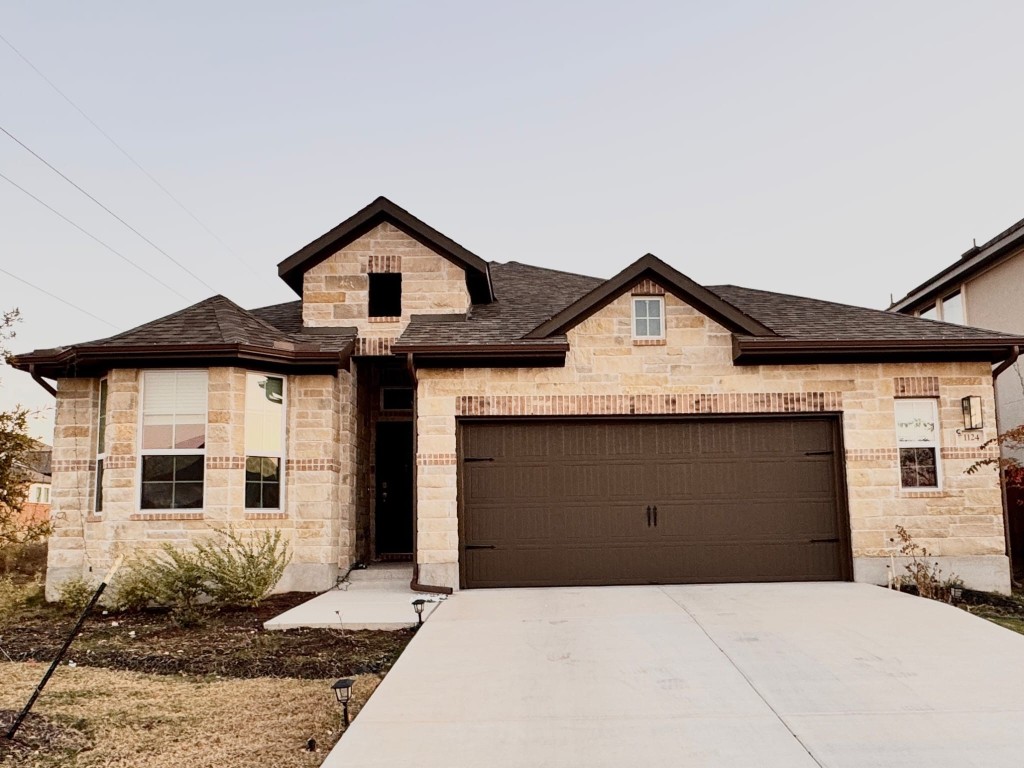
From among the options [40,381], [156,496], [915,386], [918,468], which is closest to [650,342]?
[915,386]

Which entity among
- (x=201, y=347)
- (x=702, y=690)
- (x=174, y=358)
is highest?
(x=201, y=347)

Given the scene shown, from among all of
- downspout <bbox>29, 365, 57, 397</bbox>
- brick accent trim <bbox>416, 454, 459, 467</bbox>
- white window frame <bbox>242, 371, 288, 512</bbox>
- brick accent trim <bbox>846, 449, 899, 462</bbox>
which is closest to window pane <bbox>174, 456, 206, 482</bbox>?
white window frame <bbox>242, 371, 288, 512</bbox>

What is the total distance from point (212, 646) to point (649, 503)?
19.5 feet

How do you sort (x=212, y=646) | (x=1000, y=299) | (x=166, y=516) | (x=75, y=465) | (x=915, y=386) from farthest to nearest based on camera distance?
(x=1000, y=299) < (x=75, y=465) < (x=915, y=386) < (x=166, y=516) < (x=212, y=646)

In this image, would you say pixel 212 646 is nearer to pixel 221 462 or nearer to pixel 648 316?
pixel 221 462

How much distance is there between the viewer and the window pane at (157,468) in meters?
11.5

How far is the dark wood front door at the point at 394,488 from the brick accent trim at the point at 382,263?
9.60 ft

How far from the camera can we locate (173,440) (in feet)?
37.9

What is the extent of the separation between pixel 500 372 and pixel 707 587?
413 cm

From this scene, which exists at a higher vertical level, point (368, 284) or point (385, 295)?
point (368, 284)

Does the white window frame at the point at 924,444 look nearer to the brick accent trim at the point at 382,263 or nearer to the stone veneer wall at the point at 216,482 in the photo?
the brick accent trim at the point at 382,263

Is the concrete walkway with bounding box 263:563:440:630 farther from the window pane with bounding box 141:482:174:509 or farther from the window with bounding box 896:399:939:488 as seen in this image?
the window with bounding box 896:399:939:488

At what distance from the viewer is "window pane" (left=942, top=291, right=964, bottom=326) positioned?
55.7 feet

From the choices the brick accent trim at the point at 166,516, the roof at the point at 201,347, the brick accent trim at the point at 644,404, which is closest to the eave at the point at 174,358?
the roof at the point at 201,347
